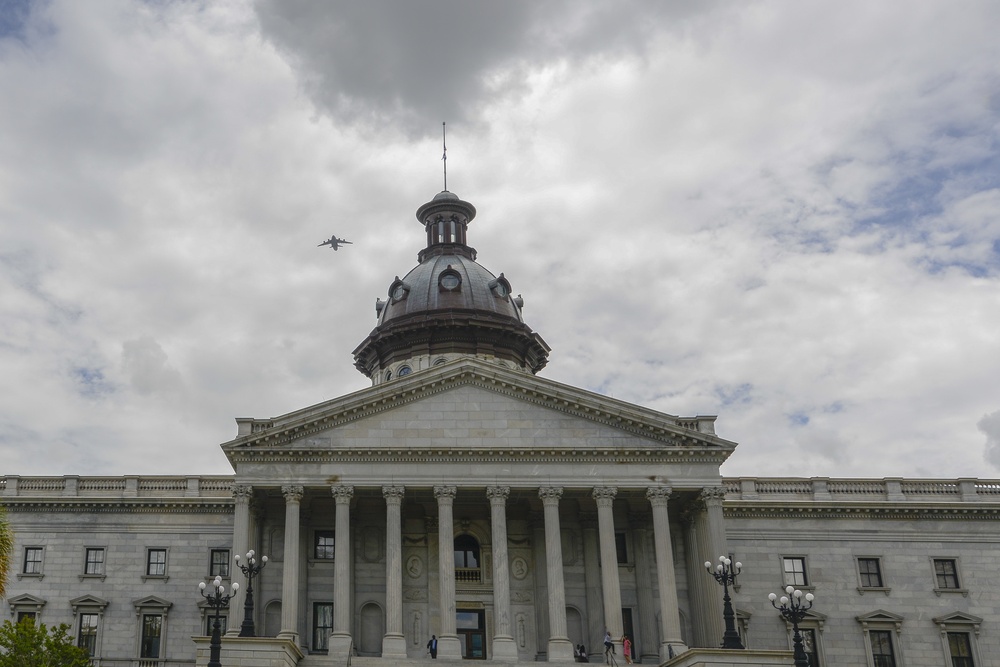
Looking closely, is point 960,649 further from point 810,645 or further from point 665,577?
point 665,577

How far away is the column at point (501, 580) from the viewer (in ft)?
147

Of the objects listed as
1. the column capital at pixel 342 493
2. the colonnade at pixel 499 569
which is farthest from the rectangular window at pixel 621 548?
the column capital at pixel 342 493

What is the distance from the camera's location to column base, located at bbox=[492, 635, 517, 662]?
146ft

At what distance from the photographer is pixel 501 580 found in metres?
46.7

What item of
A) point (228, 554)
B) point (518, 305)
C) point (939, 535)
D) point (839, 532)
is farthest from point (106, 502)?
point (939, 535)

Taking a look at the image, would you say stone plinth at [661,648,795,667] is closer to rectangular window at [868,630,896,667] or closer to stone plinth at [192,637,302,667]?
rectangular window at [868,630,896,667]

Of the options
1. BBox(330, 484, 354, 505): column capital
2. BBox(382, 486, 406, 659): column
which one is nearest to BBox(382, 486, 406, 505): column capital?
BBox(382, 486, 406, 659): column

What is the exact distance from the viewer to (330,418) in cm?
4834

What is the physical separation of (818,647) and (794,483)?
824 centimetres

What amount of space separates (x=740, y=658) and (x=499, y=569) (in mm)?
11711

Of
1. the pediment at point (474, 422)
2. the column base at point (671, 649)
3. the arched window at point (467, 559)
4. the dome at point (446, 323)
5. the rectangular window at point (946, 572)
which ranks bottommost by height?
the column base at point (671, 649)

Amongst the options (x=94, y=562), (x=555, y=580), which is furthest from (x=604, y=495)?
(x=94, y=562)

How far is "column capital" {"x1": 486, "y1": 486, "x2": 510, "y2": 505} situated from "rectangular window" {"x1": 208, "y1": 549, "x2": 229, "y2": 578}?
14160 millimetres

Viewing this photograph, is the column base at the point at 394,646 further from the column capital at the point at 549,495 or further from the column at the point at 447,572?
the column capital at the point at 549,495
